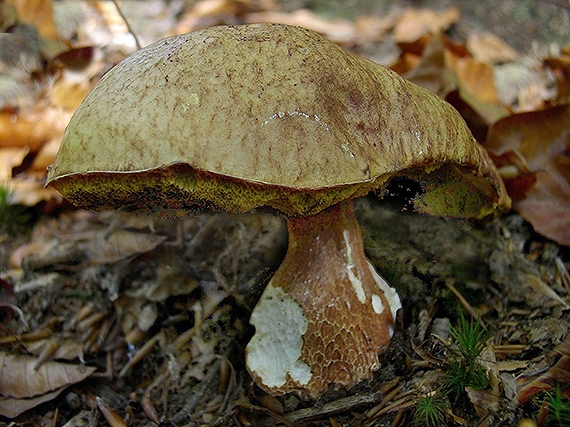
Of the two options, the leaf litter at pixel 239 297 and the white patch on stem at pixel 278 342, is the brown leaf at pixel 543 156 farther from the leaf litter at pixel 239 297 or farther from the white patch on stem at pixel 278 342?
the white patch on stem at pixel 278 342

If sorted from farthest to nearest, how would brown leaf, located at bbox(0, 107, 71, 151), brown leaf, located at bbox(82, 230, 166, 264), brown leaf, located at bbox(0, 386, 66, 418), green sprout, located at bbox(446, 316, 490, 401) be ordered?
brown leaf, located at bbox(0, 107, 71, 151), brown leaf, located at bbox(82, 230, 166, 264), brown leaf, located at bbox(0, 386, 66, 418), green sprout, located at bbox(446, 316, 490, 401)

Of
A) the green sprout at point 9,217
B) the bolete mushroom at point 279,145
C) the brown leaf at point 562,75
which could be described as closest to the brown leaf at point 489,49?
the brown leaf at point 562,75

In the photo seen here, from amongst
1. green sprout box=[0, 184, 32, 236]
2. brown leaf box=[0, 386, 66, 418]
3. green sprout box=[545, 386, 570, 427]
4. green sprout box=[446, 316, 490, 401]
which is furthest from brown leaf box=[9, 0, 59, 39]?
green sprout box=[545, 386, 570, 427]

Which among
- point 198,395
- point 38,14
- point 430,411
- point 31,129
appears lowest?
point 198,395

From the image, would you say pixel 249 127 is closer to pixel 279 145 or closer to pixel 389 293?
pixel 279 145

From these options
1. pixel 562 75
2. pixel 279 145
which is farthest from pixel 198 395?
pixel 562 75

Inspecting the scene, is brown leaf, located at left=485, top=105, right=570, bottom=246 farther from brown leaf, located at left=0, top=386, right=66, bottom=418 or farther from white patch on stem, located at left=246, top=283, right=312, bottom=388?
brown leaf, located at left=0, top=386, right=66, bottom=418
